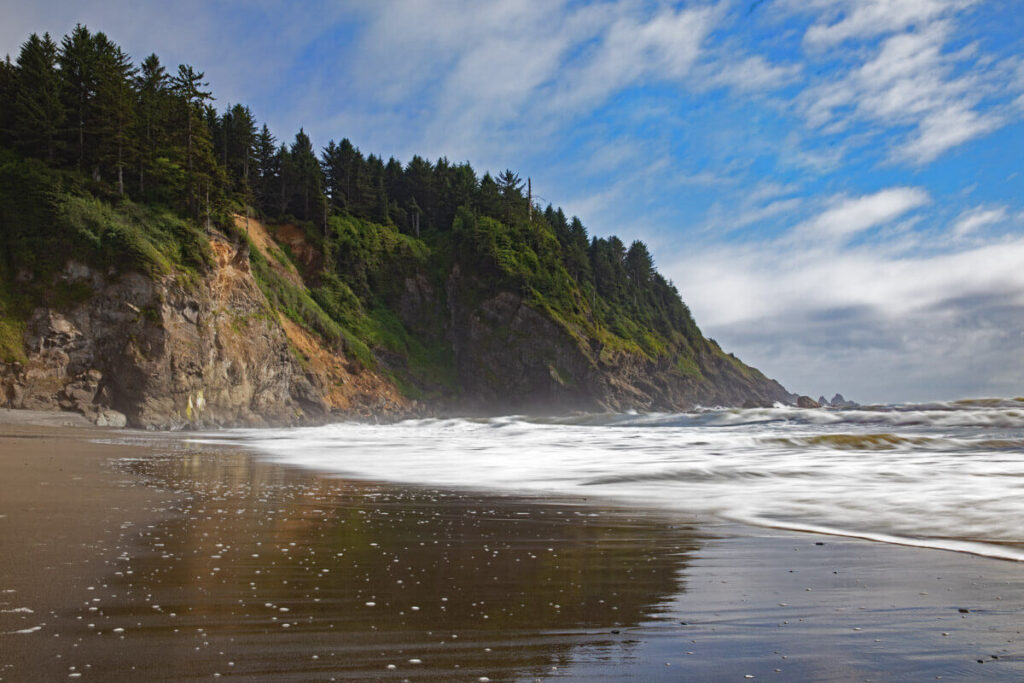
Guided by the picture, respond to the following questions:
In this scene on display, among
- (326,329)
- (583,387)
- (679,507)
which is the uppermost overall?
(326,329)

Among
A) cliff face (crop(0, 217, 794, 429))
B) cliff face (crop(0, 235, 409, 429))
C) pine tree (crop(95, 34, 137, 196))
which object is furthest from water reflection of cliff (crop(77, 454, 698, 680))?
pine tree (crop(95, 34, 137, 196))

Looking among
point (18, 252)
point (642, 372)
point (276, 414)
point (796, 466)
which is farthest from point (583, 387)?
point (796, 466)

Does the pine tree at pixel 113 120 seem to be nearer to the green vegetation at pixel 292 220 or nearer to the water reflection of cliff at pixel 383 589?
the green vegetation at pixel 292 220

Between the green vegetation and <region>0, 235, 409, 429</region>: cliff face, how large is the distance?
100cm

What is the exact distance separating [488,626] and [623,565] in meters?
1.70

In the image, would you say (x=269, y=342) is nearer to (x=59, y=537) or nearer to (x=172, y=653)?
(x=59, y=537)

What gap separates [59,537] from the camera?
497 cm

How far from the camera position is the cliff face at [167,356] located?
28594mm

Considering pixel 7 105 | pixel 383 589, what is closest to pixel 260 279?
pixel 7 105

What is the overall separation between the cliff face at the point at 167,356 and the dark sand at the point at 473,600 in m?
26.8

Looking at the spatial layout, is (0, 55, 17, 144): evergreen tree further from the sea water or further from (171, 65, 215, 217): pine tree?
the sea water

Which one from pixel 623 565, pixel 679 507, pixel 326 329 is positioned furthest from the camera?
pixel 326 329

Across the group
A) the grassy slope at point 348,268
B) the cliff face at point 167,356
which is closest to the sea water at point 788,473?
the cliff face at point 167,356

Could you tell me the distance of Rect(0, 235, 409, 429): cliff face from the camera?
93.8ft
